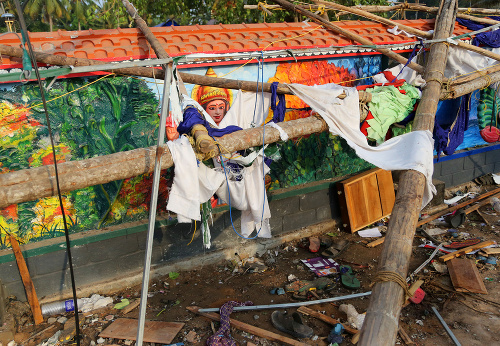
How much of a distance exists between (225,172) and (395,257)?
1.71m

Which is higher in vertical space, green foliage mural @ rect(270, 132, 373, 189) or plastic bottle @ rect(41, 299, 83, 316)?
green foliage mural @ rect(270, 132, 373, 189)

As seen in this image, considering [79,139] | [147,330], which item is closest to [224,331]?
[147,330]

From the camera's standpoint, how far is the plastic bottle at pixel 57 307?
4.47 m

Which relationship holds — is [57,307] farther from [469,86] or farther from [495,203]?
[495,203]

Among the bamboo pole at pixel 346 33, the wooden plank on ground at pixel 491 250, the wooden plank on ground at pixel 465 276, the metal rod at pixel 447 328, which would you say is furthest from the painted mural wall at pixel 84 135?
the wooden plank on ground at pixel 491 250

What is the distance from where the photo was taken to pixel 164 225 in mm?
5090

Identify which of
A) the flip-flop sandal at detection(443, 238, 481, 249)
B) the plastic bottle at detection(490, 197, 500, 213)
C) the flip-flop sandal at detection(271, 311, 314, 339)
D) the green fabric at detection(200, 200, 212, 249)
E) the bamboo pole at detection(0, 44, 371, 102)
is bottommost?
the plastic bottle at detection(490, 197, 500, 213)

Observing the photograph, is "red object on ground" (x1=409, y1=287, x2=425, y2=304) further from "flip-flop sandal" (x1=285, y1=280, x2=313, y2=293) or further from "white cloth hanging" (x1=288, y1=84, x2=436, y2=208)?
"white cloth hanging" (x1=288, y1=84, x2=436, y2=208)

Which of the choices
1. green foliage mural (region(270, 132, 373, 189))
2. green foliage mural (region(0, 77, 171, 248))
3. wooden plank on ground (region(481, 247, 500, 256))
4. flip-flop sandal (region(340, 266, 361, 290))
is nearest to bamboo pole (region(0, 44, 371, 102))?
green foliage mural (region(0, 77, 171, 248))

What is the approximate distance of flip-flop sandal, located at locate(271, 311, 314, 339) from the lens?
399cm

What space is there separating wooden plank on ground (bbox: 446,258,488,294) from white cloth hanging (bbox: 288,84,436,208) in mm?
1818

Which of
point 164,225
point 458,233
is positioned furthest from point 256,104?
point 458,233

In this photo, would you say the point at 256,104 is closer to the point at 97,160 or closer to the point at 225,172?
the point at 225,172

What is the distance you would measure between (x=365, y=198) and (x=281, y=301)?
2.64 m
